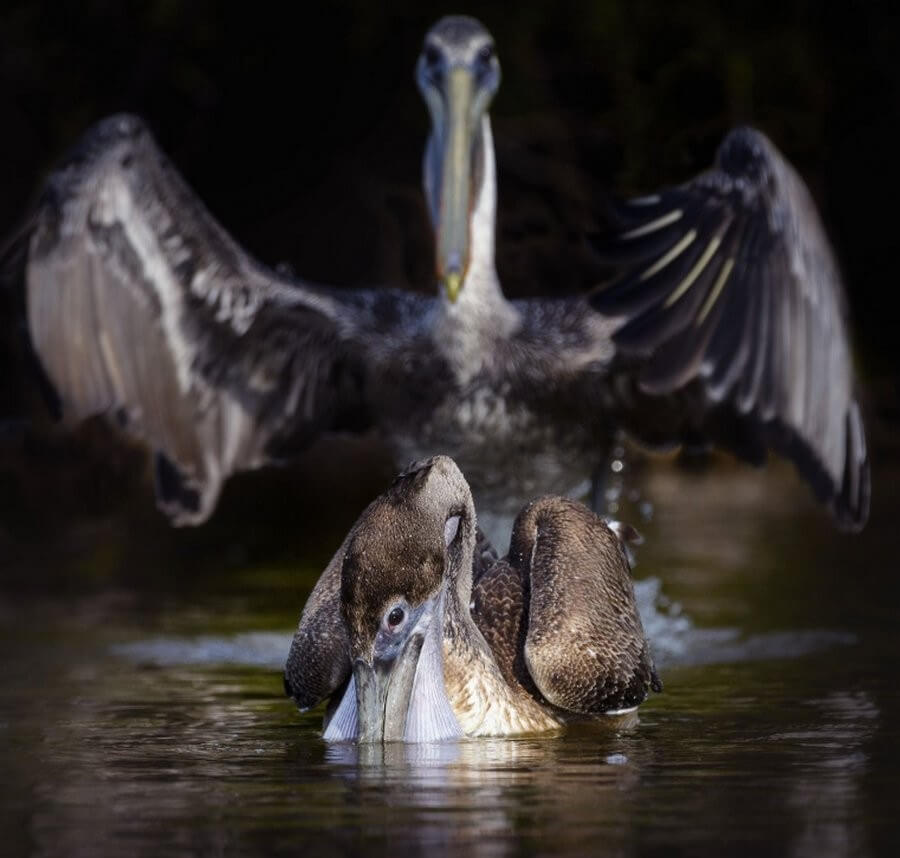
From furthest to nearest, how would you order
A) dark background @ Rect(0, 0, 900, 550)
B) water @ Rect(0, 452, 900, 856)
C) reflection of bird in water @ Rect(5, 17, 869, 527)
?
dark background @ Rect(0, 0, 900, 550) → reflection of bird in water @ Rect(5, 17, 869, 527) → water @ Rect(0, 452, 900, 856)

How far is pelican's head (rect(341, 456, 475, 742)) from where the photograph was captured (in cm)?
571

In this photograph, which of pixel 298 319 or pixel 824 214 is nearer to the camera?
pixel 298 319

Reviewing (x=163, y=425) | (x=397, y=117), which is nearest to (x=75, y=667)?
(x=163, y=425)

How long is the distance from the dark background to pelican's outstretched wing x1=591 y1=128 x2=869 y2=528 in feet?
19.2

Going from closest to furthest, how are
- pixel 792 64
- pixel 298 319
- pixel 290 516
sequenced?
pixel 298 319 → pixel 290 516 → pixel 792 64

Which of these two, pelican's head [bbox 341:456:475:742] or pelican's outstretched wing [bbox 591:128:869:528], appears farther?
pelican's outstretched wing [bbox 591:128:869:528]

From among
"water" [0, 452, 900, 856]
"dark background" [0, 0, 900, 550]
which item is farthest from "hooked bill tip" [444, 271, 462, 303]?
"dark background" [0, 0, 900, 550]

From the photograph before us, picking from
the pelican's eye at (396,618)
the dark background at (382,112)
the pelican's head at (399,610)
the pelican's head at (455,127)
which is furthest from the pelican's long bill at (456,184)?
the dark background at (382,112)

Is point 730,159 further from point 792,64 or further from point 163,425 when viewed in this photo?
point 792,64

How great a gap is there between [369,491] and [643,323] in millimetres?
7000

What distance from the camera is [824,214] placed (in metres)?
17.8

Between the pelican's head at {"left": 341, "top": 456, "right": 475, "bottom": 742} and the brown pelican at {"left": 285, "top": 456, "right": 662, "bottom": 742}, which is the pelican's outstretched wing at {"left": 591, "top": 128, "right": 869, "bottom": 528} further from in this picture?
the pelican's head at {"left": 341, "top": 456, "right": 475, "bottom": 742}

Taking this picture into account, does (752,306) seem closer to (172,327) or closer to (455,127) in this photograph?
(455,127)

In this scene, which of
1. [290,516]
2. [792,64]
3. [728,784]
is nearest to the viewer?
[728,784]
